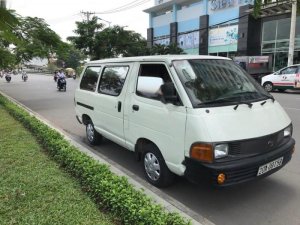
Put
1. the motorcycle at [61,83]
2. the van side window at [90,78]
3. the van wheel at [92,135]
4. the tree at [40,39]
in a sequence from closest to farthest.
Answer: the van side window at [90,78] → the van wheel at [92,135] → the tree at [40,39] → the motorcycle at [61,83]

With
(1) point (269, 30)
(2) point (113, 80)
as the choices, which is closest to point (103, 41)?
(1) point (269, 30)

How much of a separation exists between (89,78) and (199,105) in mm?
3309

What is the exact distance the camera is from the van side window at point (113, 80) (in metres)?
4.96

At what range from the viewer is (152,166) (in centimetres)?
426

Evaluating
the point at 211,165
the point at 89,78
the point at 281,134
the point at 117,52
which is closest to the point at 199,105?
the point at 211,165

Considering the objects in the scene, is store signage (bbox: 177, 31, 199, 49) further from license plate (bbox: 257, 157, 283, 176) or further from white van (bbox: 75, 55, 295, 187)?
license plate (bbox: 257, 157, 283, 176)

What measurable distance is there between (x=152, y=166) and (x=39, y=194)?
148 centimetres

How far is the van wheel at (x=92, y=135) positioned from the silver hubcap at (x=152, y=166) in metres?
2.12

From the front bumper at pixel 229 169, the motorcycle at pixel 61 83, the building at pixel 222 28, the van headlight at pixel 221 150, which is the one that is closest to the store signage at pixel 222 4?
the building at pixel 222 28

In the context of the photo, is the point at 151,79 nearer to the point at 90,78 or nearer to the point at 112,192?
the point at 112,192

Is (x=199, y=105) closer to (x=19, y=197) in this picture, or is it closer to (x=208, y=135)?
(x=208, y=135)

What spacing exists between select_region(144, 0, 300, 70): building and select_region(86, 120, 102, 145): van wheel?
60.4ft

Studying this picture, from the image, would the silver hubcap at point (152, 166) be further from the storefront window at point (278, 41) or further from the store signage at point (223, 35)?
the store signage at point (223, 35)

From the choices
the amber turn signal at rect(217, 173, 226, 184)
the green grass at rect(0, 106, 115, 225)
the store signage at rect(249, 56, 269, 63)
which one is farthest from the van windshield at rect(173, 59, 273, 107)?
the store signage at rect(249, 56, 269, 63)
